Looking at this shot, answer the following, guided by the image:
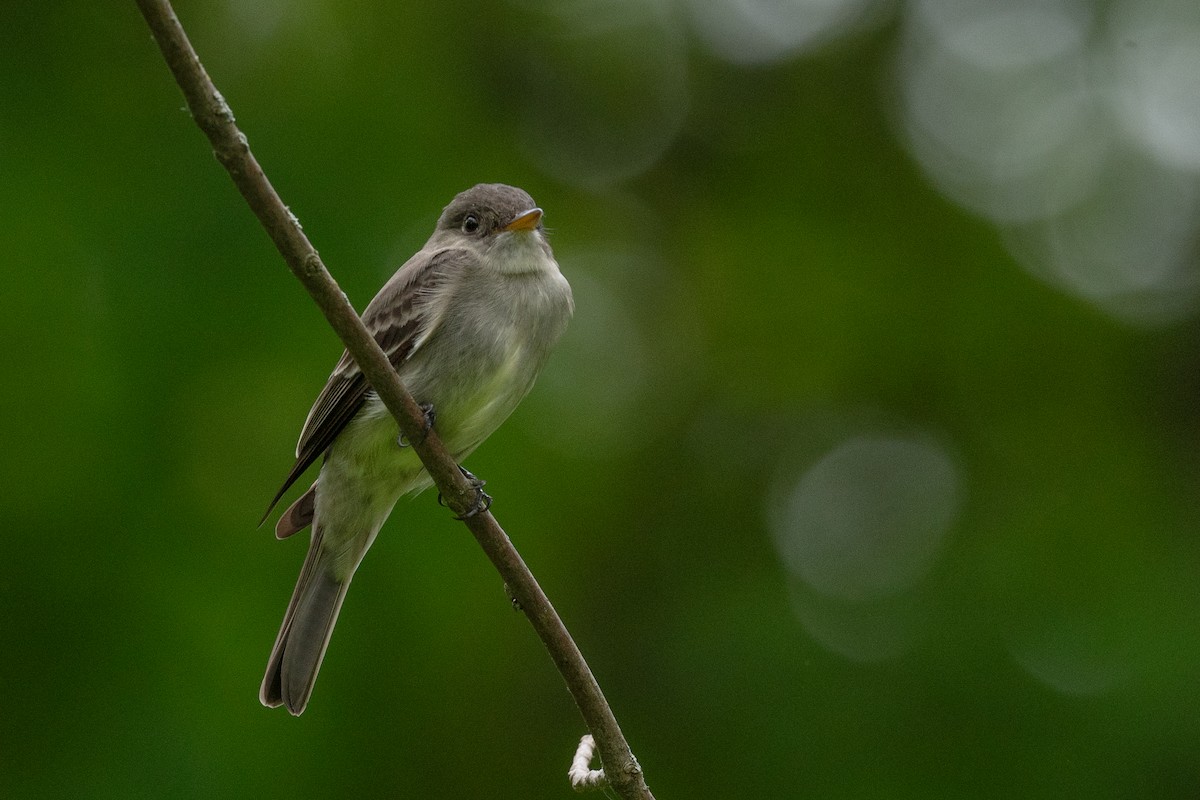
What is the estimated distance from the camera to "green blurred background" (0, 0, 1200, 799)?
4672mm

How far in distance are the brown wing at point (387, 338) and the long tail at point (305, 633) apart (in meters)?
0.34

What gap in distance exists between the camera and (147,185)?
5.15 meters

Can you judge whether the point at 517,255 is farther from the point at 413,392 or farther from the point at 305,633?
the point at 305,633

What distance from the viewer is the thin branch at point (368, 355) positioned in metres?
2.16

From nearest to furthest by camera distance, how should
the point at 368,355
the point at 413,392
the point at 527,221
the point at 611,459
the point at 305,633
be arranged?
→ the point at 368,355, the point at 413,392, the point at 527,221, the point at 305,633, the point at 611,459

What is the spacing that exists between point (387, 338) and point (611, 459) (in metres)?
1.66

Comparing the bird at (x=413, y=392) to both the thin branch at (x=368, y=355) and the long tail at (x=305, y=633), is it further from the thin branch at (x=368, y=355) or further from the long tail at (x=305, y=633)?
the thin branch at (x=368, y=355)

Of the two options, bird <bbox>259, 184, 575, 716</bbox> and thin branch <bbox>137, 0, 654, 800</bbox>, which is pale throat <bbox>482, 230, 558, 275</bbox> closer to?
bird <bbox>259, 184, 575, 716</bbox>

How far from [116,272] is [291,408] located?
793 millimetres

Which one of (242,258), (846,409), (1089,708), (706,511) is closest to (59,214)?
(242,258)

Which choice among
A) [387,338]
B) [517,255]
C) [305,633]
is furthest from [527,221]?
[305,633]

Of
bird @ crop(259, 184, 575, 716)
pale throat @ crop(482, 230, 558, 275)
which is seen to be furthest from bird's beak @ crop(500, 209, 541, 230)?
pale throat @ crop(482, 230, 558, 275)

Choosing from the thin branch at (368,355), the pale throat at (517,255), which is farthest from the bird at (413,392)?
the thin branch at (368,355)

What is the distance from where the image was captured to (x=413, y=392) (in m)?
3.92
